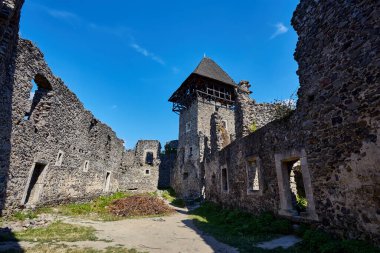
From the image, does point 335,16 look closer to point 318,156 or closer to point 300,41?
point 300,41

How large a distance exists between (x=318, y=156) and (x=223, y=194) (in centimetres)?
768

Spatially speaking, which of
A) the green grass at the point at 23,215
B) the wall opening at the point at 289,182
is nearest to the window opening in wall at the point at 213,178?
the wall opening at the point at 289,182

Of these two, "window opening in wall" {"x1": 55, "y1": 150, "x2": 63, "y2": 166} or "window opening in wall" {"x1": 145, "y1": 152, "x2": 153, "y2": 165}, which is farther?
"window opening in wall" {"x1": 145, "y1": 152, "x2": 153, "y2": 165}

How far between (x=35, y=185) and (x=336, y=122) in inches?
471

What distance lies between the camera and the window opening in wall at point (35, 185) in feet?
31.1

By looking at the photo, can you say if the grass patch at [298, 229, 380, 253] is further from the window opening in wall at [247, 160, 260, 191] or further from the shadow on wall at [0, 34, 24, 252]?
the shadow on wall at [0, 34, 24, 252]

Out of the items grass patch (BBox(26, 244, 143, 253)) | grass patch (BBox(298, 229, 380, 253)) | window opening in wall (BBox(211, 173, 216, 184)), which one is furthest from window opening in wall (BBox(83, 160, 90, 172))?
grass patch (BBox(298, 229, 380, 253))

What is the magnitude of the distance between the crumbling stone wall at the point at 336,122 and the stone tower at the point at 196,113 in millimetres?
15348

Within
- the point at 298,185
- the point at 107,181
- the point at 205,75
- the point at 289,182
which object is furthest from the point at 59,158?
the point at 205,75

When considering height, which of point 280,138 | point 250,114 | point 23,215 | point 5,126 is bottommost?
point 23,215

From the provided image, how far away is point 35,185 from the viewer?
32.1ft

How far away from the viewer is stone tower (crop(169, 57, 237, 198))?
22.0 m

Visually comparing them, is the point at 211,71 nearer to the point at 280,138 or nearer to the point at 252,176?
the point at 252,176

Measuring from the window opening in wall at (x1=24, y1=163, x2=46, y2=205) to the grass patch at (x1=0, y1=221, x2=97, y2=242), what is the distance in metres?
3.66
